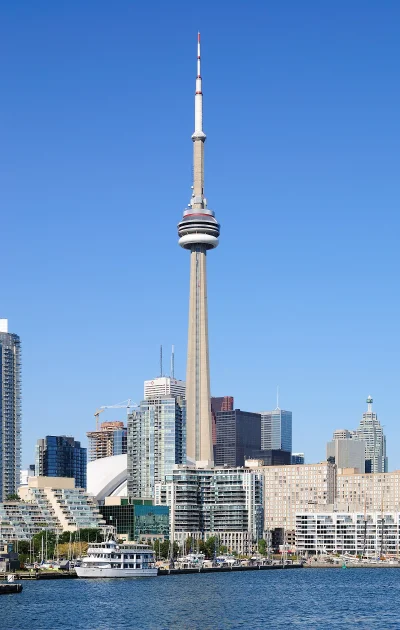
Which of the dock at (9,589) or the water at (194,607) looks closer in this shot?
the water at (194,607)

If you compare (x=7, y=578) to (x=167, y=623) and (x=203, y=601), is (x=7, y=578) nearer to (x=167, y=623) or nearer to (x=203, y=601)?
(x=203, y=601)

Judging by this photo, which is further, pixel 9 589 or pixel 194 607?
pixel 9 589

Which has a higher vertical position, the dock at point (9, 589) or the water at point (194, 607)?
the dock at point (9, 589)

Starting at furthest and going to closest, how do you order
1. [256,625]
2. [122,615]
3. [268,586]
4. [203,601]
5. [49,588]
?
[268,586], [49,588], [203,601], [122,615], [256,625]

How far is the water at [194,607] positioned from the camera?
417ft

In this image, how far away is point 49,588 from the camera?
18338 centimetres

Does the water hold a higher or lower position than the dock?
lower

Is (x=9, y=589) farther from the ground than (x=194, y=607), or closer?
farther from the ground

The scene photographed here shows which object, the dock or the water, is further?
the dock

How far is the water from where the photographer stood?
127m

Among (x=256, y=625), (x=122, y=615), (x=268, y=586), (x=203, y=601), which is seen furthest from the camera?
(x=268, y=586)

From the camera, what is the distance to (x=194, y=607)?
→ 147m

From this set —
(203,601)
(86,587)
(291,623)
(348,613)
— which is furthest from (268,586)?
(291,623)

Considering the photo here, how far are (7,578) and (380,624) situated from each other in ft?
241
